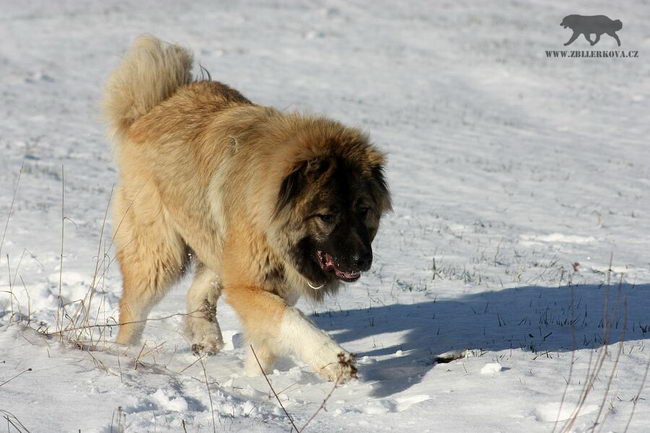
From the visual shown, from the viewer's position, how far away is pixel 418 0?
31.6 m

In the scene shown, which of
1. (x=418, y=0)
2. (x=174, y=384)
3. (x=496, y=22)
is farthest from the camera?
(x=418, y=0)

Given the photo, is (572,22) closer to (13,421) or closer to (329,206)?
(329,206)

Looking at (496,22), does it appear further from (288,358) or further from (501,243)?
(288,358)

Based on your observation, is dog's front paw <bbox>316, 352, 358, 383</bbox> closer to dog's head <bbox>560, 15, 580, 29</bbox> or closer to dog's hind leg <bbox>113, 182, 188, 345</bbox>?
dog's hind leg <bbox>113, 182, 188, 345</bbox>

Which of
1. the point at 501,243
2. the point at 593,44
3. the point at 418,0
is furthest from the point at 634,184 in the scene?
the point at 418,0

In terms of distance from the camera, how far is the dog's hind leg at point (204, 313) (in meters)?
5.60

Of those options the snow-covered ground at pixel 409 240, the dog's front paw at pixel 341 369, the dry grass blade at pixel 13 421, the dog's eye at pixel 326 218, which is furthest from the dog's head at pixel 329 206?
the dry grass blade at pixel 13 421

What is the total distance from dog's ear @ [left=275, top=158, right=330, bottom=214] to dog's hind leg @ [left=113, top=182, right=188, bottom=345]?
1391mm

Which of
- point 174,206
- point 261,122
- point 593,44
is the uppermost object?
point 593,44

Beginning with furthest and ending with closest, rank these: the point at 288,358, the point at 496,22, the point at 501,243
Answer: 1. the point at 496,22
2. the point at 501,243
3. the point at 288,358

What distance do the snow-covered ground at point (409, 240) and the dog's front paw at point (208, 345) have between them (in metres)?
0.10

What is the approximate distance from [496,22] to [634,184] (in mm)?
17144

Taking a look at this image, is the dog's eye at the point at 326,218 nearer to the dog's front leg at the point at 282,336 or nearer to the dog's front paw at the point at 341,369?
the dog's front leg at the point at 282,336

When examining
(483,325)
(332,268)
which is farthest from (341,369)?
(483,325)
